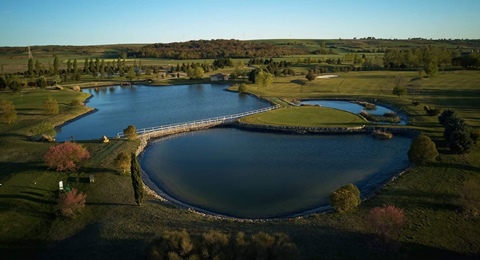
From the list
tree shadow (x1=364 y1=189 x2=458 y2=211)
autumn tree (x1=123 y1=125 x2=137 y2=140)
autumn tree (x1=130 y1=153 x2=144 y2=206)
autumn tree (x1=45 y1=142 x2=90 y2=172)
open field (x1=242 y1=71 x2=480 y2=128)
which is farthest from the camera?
open field (x1=242 y1=71 x2=480 y2=128)

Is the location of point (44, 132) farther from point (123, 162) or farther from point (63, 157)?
point (123, 162)

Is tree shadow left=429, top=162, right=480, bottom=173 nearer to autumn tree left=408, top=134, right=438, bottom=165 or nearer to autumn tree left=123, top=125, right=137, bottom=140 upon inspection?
autumn tree left=408, top=134, right=438, bottom=165

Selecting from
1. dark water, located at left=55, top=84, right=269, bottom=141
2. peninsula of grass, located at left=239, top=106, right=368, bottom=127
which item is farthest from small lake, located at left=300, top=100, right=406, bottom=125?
dark water, located at left=55, top=84, right=269, bottom=141

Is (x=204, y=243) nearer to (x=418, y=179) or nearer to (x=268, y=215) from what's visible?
(x=268, y=215)

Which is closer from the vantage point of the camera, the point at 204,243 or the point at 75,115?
the point at 204,243

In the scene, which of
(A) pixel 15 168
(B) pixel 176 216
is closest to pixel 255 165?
(B) pixel 176 216

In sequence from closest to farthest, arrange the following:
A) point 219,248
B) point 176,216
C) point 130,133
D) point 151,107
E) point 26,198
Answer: point 219,248
point 176,216
point 26,198
point 130,133
point 151,107

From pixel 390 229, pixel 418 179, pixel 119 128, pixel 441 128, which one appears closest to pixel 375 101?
pixel 441 128
